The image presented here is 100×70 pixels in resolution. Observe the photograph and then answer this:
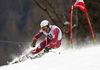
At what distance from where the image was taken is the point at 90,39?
1233 centimetres

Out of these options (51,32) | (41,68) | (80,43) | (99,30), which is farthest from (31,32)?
(41,68)

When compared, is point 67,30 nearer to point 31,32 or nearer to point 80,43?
point 80,43

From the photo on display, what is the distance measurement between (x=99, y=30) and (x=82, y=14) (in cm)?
148

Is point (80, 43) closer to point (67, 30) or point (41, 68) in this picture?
point (67, 30)

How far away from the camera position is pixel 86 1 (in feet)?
38.0

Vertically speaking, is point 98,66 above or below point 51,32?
below

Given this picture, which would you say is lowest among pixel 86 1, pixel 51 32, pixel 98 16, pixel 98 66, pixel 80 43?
pixel 98 66

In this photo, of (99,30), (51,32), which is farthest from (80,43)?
(51,32)

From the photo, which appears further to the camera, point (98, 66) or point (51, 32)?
point (51, 32)

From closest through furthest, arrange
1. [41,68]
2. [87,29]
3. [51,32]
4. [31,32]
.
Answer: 1. [41,68]
2. [51,32]
3. [87,29]
4. [31,32]

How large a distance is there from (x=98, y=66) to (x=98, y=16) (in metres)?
9.52

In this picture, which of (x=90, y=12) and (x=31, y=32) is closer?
(x=90, y=12)

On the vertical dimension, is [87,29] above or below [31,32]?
below

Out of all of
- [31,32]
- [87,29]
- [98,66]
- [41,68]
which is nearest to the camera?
[98,66]
